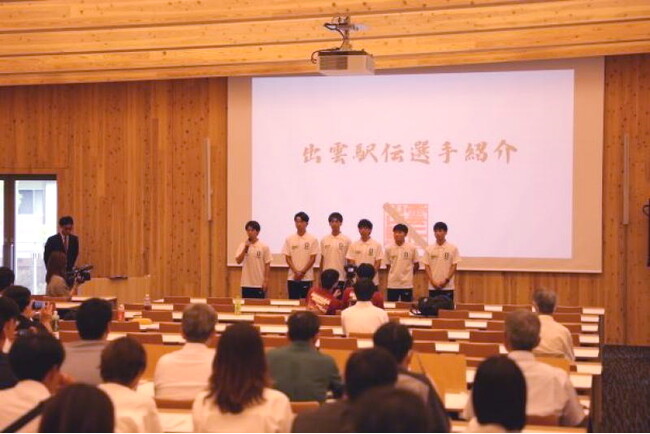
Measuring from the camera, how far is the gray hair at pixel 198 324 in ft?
17.7

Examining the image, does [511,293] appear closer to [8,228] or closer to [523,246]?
[523,246]

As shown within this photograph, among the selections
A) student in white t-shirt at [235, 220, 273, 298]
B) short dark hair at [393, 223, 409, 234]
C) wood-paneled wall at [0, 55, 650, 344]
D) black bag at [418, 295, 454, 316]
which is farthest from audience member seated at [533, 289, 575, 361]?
wood-paneled wall at [0, 55, 650, 344]

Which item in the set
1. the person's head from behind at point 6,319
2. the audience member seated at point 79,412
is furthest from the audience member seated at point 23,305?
the audience member seated at point 79,412

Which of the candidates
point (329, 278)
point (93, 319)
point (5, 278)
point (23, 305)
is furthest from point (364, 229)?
point (93, 319)

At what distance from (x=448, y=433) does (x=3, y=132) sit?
12.7 metres

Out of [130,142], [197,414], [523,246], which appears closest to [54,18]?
[130,142]

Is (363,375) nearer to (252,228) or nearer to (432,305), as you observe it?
(432,305)

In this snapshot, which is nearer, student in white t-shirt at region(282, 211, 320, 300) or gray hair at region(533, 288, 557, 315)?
gray hair at region(533, 288, 557, 315)

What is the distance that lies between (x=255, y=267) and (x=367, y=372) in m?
9.65

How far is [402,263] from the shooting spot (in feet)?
41.6

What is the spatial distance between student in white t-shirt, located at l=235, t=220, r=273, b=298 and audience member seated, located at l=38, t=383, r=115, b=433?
10.1 metres

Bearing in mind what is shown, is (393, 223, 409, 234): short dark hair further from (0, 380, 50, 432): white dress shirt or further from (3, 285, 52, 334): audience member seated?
(0, 380, 50, 432): white dress shirt

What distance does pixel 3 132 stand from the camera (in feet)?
50.8

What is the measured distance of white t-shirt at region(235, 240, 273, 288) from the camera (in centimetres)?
1304
